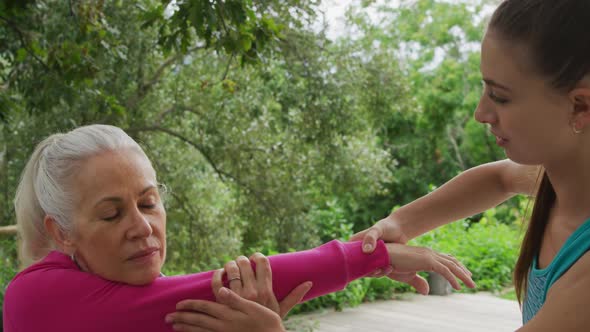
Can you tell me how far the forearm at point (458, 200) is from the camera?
5.31 feet

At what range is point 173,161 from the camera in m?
6.92

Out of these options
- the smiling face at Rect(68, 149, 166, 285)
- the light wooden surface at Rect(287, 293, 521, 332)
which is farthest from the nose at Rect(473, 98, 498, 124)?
the light wooden surface at Rect(287, 293, 521, 332)

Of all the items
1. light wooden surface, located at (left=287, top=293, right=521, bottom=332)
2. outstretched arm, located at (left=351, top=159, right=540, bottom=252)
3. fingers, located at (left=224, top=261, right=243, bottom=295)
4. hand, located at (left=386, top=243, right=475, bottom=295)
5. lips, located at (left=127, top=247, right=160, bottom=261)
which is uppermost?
outstretched arm, located at (left=351, top=159, right=540, bottom=252)

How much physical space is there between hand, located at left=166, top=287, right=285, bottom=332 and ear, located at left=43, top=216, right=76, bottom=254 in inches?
10.6

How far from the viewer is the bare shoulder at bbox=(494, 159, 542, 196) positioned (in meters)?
1.52

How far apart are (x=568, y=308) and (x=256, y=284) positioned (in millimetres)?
608

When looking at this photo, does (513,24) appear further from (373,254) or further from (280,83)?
(280,83)

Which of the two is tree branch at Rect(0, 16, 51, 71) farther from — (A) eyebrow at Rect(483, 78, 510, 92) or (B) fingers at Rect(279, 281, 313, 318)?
(A) eyebrow at Rect(483, 78, 510, 92)

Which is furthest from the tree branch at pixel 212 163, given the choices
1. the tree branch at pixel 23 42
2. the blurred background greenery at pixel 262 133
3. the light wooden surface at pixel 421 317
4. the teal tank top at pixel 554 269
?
the teal tank top at pixel 554 269

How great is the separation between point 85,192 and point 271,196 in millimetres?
5369

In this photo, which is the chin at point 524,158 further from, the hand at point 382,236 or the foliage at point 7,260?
the foliage at point 7,260

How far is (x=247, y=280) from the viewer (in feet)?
4.39


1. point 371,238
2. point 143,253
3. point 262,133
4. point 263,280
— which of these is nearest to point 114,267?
point 143,253

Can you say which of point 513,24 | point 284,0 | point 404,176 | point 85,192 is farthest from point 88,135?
point 404,176
